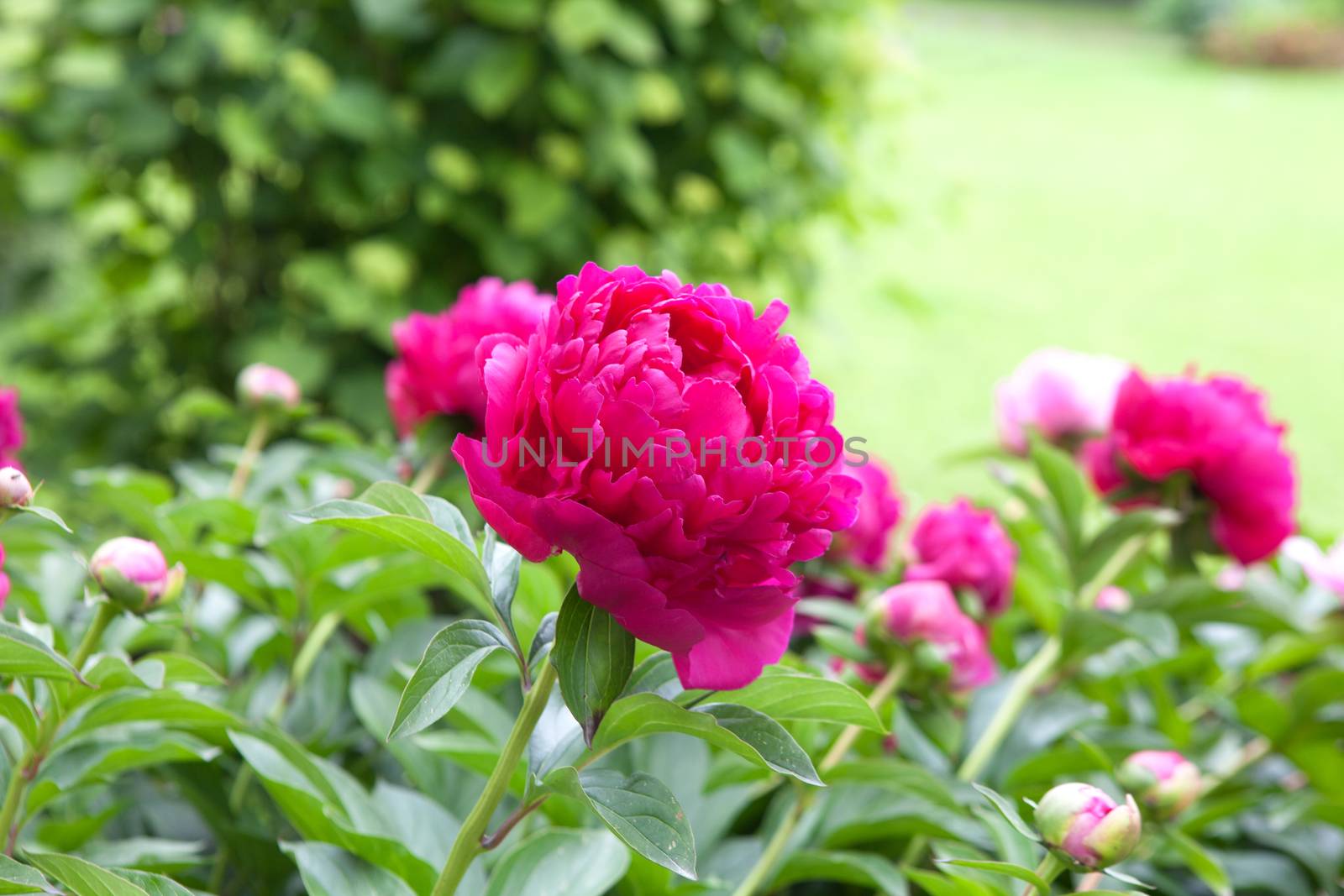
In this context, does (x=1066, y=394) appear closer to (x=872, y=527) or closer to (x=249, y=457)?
(x=872, y=527)

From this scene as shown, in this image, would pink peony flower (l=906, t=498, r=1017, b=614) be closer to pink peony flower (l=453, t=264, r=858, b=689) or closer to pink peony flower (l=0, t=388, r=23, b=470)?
pink peony flower (l=453, t=264, r=858, b=689)

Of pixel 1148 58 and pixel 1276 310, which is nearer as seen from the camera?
pixel 1276 310

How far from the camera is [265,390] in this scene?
917 mm

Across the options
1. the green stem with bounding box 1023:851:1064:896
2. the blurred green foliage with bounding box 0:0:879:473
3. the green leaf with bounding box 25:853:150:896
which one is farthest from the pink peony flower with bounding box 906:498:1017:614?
the blurred green foliage with bounding box 0:0:879:473

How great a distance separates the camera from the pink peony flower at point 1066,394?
3.25 ft

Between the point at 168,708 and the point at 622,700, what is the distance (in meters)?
0.25

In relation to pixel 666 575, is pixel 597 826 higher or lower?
lower

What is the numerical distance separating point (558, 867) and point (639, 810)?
13 centimetres

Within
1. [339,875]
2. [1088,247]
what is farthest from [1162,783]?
[1088,247]

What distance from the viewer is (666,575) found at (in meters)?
0.44

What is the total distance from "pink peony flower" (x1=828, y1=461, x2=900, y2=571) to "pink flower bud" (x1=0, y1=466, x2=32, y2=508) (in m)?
0.57

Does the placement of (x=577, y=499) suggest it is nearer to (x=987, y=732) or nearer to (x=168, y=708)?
(x=168, y=708)

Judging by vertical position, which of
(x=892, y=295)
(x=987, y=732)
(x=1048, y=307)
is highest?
(x=987, y=732)

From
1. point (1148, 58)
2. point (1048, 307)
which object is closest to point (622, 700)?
point (1048, 307)
